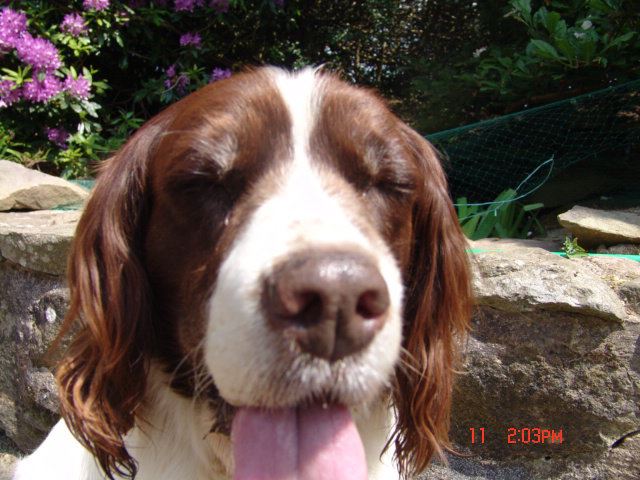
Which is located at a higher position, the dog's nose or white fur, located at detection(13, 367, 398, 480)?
the dog's nose

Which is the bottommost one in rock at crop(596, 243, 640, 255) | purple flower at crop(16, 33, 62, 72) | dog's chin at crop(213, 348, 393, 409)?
rock at crop(596, 243, 640, 255)

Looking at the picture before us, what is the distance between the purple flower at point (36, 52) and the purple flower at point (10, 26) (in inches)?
2.1

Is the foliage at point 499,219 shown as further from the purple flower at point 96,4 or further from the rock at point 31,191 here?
the purple flower at point 96,4

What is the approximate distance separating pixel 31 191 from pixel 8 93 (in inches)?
40.2

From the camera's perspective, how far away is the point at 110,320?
1938 millimetres

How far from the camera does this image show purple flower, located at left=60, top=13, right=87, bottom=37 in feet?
16.0

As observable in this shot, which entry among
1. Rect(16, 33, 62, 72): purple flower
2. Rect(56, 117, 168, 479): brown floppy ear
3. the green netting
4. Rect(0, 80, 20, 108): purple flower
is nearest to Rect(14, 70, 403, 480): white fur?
Rect(56, 117, 168, 479): brown floppy ear

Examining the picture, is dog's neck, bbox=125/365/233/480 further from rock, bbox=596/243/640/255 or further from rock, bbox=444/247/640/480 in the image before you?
rock, bbox=596/243/640/255

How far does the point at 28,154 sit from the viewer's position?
5184 millimetres

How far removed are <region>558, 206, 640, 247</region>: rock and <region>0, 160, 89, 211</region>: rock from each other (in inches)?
136

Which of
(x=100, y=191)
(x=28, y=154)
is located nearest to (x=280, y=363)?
(x=100, y=191)

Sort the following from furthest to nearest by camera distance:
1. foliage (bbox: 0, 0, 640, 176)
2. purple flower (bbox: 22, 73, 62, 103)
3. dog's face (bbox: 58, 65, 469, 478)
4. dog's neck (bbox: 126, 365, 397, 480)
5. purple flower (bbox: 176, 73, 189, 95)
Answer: purple flower (bbox: 176, 73, 189, 95)
purple flower (bbox: 22, 73, 62, 103)
foliage (bbox: 0, 0, 640, 176)
dog's neck (bbox: 126, 365, 397, 480)
dog's face (bbox: 58, 65, 469, 478)

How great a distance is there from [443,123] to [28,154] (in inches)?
141
